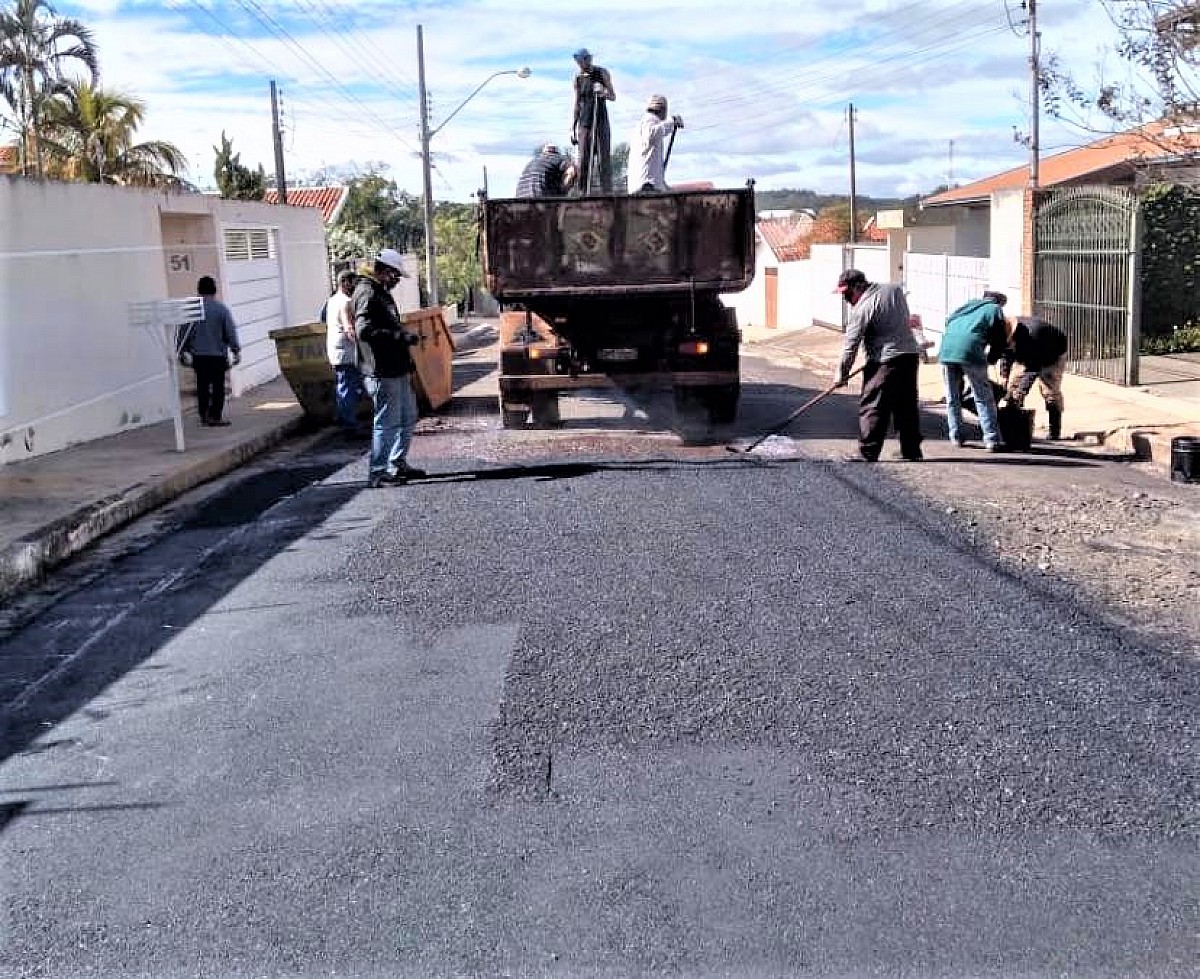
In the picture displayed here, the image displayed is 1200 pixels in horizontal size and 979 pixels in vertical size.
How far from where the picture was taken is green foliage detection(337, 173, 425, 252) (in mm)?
52781

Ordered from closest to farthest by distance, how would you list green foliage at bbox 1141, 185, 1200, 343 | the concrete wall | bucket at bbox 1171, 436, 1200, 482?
bucket at bbox 1171, 436, 1200, 482, the concrete wall, green foliage at bbox 1141, 185, 1200, 343

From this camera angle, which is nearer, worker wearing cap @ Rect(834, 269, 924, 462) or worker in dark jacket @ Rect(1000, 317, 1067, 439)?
worker wearing cap @ Rect(834, 269, 924, 462)

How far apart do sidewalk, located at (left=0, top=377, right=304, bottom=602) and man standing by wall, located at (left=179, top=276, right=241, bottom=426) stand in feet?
0.95

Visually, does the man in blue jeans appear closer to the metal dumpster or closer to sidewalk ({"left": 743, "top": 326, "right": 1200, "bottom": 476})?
sidewalk ({"left": 743, "top": 326, "right": 1200, "bottom": 476})

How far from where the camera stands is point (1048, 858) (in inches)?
151

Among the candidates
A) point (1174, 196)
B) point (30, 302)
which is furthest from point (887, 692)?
point (1174, 196)

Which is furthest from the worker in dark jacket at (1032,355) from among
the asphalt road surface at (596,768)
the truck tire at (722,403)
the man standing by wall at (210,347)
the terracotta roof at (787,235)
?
the terracotta roof at (787,235)

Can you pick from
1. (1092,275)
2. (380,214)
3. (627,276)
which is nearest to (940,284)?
(1092,275)

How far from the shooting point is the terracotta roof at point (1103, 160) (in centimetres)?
1045

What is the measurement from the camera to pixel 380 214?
54656 millimetres

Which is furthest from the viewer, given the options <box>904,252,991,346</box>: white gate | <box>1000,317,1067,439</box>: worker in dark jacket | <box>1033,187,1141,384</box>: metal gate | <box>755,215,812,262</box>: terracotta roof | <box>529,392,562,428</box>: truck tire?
<box>755,215,812,262</box>: terracotta roof

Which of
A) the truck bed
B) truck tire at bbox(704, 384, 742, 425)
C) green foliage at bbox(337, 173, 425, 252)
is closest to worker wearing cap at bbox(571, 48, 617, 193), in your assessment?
the truck bed

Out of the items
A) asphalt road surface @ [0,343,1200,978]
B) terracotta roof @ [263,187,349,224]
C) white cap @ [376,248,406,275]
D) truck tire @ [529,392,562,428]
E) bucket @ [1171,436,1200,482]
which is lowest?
asphalt road surface @ [0,343,1200,978]

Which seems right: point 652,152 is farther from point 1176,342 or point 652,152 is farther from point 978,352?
point 1176,342
